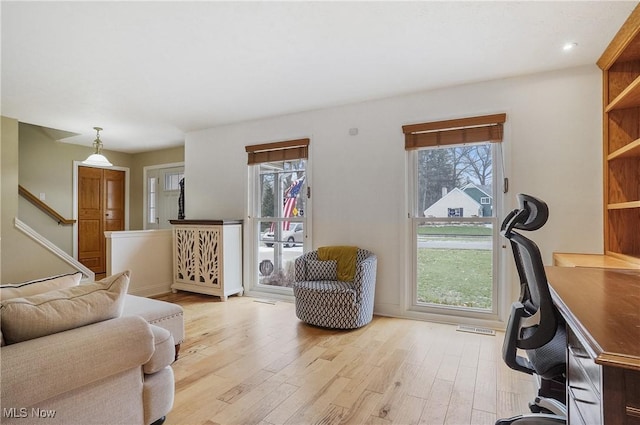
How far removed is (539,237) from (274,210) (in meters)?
2.97

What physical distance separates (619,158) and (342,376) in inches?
107

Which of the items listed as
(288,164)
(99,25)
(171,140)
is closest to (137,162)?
(171,140)

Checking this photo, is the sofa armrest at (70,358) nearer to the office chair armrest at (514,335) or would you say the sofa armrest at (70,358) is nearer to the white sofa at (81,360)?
the white sofa at (81,360)

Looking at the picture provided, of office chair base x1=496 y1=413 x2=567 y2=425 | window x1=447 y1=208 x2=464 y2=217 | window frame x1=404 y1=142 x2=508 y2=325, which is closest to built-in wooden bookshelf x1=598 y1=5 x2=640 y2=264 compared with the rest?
window frame x1=404 y1=142 x2=508 y2=325

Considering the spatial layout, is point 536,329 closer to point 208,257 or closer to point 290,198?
point 290,198

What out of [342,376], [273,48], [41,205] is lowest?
[342,376]

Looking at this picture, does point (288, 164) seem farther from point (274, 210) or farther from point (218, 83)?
point (218, 83)

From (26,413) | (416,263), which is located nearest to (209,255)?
(416,263)

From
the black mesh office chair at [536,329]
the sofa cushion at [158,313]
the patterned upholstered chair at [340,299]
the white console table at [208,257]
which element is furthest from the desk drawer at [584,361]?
the white console table at [208,257]

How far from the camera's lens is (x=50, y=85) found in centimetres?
316

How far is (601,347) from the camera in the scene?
0.73 metres

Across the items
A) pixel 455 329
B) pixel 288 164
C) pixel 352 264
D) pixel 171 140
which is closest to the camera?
pixel 455 329

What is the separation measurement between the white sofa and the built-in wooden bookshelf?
317 centimetres

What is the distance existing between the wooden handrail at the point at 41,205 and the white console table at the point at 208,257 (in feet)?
8.21
